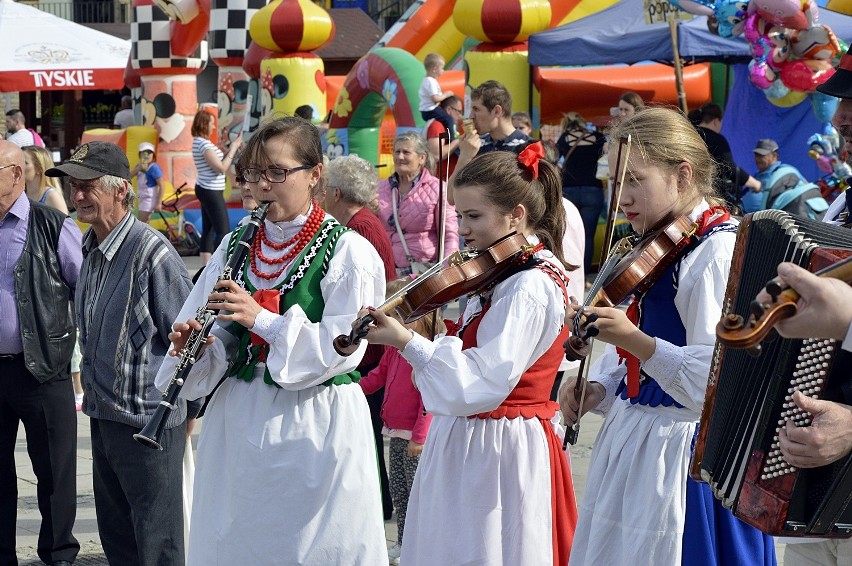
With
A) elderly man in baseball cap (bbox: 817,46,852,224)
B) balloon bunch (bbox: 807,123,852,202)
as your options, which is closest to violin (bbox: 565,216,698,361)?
elderly man in baseball cap (bbox: 817,46,852,224)

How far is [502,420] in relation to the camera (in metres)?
3.60

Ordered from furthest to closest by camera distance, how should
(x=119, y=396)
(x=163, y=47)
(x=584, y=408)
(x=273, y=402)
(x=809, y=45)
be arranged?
(x=163, y=47) → (x=809, y=45) → (x=119, y=396) → (x=273, y=402) → (x=584, y=408)

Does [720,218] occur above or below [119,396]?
above

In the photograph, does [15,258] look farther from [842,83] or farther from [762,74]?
[762,74]

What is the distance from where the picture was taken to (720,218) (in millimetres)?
3295

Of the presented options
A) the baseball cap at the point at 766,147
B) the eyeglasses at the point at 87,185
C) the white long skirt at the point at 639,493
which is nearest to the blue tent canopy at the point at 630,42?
the baseball cap at the point at 766,147

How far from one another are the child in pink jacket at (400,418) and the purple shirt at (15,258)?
4.44 ft

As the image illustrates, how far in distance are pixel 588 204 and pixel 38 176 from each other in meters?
5.74

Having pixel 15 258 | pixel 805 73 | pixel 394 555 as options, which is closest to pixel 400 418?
pixel 394 555

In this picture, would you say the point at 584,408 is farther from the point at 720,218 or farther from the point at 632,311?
the point at 720,218

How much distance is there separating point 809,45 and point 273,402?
7.36 m

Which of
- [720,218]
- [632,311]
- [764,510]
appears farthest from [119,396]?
[764,510]

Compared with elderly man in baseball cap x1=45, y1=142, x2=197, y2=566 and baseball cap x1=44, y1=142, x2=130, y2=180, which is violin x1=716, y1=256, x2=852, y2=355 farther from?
baseball cap x1=44, y1=142, x2=130, y2=180

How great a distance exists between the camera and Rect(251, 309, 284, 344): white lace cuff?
360 centimetres
